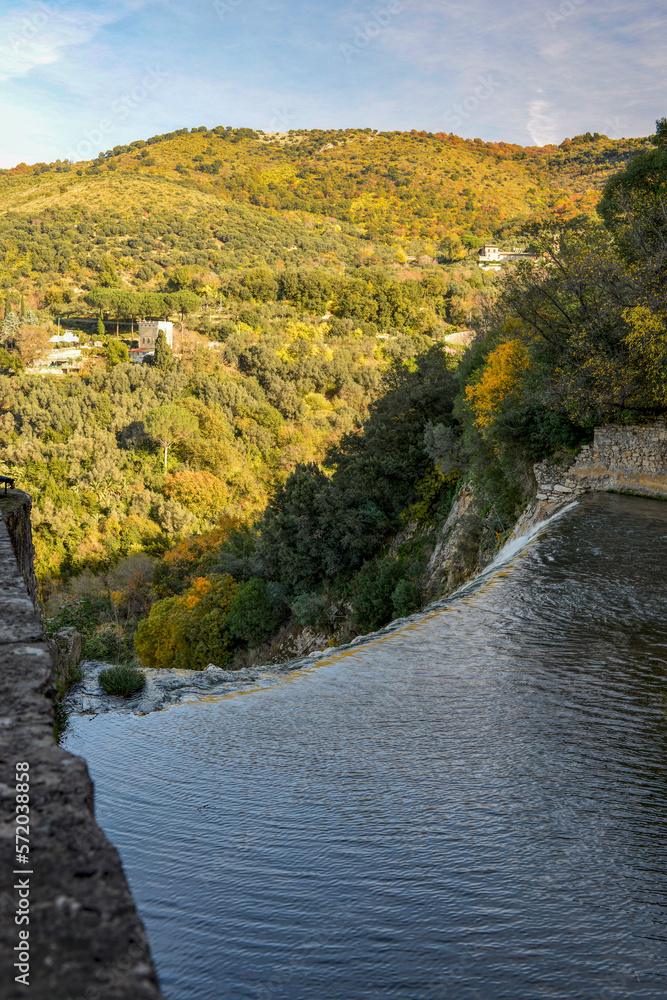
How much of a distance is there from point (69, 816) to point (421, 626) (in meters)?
5.93

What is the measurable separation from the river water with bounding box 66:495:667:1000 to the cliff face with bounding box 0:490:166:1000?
1.21m

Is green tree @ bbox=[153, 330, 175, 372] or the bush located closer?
the bush

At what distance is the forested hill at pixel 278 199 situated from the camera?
7006 centimetres

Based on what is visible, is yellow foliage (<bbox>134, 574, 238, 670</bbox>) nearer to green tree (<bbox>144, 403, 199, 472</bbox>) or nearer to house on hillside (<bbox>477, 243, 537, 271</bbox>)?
green tree (<bbox>144, 403, 199, 472</bbox>)

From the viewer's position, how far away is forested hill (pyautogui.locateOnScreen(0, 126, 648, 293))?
7006 cm

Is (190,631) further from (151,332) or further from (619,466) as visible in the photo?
(151,332)

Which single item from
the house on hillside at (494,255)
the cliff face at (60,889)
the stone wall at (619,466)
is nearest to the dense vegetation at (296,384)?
the stone wall at (619,466)

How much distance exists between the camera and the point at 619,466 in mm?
11820

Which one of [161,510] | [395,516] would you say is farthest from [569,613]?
[161,510]

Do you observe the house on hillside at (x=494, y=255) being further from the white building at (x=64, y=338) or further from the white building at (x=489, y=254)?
the white building at (x=64, y=338)

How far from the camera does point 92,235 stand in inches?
2854

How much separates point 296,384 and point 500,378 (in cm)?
3290

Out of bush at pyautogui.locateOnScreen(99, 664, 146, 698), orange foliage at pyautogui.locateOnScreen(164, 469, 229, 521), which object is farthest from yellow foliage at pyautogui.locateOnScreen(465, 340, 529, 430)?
orange foliage at pyautogui.locateOnScreen(164, 469, 229, 521)

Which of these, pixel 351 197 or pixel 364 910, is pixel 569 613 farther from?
pixel 351 197
